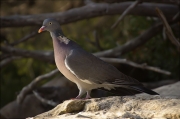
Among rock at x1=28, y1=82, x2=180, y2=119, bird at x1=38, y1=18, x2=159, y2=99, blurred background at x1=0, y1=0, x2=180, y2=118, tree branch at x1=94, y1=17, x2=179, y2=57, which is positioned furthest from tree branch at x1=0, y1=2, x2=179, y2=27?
rock at x1=28, y1=82, x2=180, y2=119

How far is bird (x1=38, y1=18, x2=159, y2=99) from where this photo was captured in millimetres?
4285

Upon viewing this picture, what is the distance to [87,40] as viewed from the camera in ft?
23.8

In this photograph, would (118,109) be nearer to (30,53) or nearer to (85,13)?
(85,13)

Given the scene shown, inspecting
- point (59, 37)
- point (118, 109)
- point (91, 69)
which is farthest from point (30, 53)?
point (118, 109)

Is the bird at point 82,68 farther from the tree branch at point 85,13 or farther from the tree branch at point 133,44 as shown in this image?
the tree branch at point 133,44

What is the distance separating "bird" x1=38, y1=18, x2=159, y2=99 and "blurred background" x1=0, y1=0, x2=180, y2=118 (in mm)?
1945

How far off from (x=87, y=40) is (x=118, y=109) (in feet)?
12.2

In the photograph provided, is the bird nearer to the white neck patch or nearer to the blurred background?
the white neck patch

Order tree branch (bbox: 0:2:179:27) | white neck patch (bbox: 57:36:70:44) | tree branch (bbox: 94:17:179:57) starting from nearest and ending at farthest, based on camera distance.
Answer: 1. white neck patch (bbox: 57:36:70:44)
2. tree branch (bbox: 0:2:179:27)
3. tree branch (bbox: 94:17:179:57)

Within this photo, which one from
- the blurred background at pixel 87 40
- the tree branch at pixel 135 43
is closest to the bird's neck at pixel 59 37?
the blurred background at pixel 87 40

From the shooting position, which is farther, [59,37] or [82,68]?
[59,37]

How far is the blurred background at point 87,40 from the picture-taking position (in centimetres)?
690

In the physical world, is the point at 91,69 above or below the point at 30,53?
below

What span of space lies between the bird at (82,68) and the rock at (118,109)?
40 centimetres
